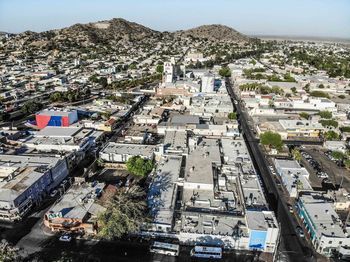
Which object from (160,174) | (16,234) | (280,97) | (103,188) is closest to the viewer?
(16,234)

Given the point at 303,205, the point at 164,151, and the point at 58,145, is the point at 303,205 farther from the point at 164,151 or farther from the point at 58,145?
the point at 58,145

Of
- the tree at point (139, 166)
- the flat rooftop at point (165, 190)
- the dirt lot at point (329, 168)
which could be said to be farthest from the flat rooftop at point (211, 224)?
the dirt lot at point (329, 168)

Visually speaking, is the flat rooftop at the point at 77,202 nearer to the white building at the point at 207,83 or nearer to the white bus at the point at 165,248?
the white bus at the point at 165,248

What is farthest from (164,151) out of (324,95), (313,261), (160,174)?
(324,95)

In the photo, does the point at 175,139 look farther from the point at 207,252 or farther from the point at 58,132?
the point at 207,252

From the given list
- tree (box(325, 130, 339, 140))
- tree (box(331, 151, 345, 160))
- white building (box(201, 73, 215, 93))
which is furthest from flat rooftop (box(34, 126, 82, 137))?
tree (box(325, 130, 339, 140))

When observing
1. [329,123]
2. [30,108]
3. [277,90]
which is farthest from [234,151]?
[30,108]
